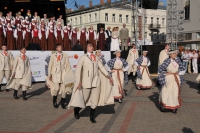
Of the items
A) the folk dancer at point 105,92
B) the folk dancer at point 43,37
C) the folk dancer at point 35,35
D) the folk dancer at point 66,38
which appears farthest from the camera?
the folk dancer at point 66,38

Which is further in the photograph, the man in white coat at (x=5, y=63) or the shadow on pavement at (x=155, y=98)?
the man in white coat at (x=5, y=63)

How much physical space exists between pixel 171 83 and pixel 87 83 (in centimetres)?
262

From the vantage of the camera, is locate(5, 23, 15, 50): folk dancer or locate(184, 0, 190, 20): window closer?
locate(5, 23, 15, 50): folk dancer

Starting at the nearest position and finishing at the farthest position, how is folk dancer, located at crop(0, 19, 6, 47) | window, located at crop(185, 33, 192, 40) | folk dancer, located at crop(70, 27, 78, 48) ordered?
folk dancer, located at crop(0, 19, 6, 47)
folk dancer, located at crop(70, 27, 78, 48)
window, located at crop(185, 33, 192, 40)

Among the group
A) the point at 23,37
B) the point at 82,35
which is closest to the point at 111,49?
the point at 82,35

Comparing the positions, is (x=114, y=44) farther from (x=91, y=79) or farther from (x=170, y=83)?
(x=91, y=79)

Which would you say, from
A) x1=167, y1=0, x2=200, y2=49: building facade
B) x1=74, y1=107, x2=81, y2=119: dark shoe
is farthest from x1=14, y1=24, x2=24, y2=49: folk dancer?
x1=167, y1=0, x2=200, y2=49: building facade

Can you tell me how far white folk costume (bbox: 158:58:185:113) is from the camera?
27.1 feet

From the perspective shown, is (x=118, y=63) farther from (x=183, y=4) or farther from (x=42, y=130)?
(x=183, y=4)

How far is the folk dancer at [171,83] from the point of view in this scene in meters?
8.27

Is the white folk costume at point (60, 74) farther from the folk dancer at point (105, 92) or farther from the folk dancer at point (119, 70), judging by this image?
the folk dancer at point (119, 70)

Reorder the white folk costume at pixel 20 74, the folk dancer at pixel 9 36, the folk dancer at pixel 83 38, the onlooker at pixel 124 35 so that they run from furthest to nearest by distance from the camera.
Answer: the onlooker at pixel 124 35 → the folk dancer at pixel 83 38 → the folk dancer at pixel 9 36 → the white folk costume at pixel 20 74

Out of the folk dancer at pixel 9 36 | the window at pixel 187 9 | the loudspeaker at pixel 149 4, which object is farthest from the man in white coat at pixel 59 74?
the window at pixel 187 9

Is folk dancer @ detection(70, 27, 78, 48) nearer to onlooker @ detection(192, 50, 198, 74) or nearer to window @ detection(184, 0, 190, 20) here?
onlooker @ detection(192, 50, 198, 74)
